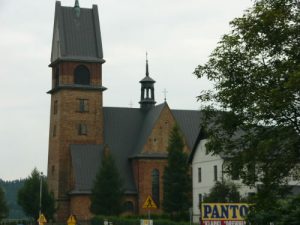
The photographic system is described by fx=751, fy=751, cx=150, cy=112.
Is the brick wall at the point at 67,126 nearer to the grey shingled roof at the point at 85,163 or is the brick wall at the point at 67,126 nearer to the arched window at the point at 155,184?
the grey shingled roof at the point at 85,163

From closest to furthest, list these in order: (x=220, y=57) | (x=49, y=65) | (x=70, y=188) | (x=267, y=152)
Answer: (x=267, y=152) → (x=220, y=57) → (x=70, y=188) → (x=49, y=65)

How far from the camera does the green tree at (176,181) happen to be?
3046 inches

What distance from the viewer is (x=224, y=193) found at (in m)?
61.2

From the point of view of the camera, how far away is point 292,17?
25.0 metres

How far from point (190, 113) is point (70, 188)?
64.6 ft

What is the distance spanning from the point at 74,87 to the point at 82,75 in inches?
79.9

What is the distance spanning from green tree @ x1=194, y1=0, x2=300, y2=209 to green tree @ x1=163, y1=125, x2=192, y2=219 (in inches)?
1988

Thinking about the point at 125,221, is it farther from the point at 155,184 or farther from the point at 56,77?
the point at 56,77

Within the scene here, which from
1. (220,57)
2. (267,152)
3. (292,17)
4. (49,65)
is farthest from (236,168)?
(49,65)

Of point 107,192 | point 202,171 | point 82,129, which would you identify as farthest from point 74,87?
point 202,171

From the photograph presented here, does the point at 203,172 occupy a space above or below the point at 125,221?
above

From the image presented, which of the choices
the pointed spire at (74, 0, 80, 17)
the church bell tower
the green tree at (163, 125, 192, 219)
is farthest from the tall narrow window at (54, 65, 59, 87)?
the green tree at (163, 125, 192, 219)

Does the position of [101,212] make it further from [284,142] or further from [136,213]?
[284,142]

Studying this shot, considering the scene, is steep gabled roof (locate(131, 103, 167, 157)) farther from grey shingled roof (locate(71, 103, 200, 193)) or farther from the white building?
the white building
